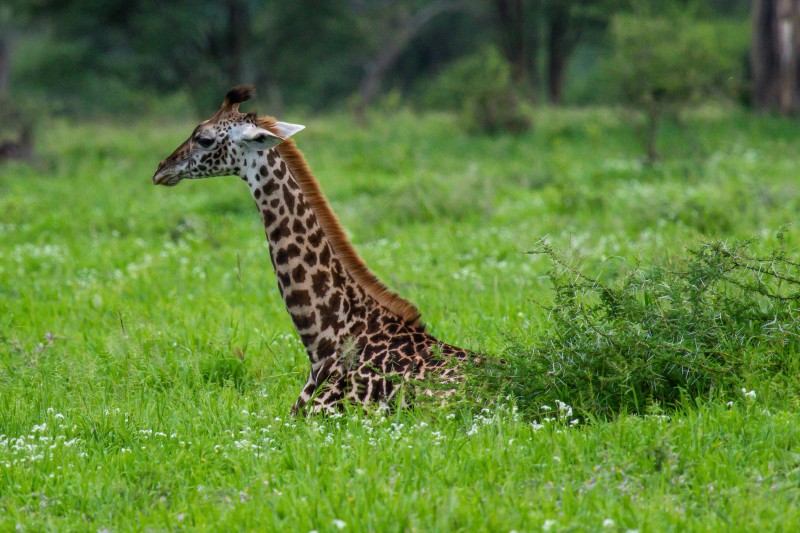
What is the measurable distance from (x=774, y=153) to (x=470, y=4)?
2616cm

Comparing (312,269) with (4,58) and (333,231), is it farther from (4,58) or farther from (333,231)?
(4,58)

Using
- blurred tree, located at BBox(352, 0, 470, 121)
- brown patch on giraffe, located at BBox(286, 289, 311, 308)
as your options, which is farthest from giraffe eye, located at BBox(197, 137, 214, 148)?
blurred tree, located at BBox(352, 0, 470, 121)

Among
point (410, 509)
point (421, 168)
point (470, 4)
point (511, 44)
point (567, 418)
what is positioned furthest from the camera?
point (470, 4)

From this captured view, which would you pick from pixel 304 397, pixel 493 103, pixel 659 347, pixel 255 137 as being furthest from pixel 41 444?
pixel 493 103

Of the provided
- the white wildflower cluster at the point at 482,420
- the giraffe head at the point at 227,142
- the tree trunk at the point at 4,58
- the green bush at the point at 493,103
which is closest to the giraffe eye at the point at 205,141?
the giraffe head at the point at 227,142

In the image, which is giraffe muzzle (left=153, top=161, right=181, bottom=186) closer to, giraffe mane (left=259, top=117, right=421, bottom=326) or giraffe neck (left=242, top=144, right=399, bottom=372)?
giraffe neck (left=242, top=144, right=399, bottom=372)

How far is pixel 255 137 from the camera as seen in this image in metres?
5.60

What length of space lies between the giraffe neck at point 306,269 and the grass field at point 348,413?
1.86 feet

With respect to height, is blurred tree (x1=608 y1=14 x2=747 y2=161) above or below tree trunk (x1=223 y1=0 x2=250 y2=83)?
below

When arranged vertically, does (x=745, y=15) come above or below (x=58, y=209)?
above

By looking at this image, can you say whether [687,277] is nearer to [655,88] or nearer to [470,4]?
[655,88]

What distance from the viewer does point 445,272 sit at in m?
9.16

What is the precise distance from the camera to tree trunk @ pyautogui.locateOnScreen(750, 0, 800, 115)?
23.0m

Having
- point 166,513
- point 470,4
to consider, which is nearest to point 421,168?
point 166,513
